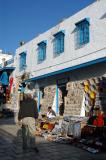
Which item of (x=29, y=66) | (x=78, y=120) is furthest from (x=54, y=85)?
(x=78, y=120)

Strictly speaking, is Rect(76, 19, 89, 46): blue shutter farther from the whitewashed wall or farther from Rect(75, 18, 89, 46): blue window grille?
the whitewashed wall

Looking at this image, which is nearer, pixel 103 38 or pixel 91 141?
pixel 91 141

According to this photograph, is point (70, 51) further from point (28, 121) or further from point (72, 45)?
point (28, 121)

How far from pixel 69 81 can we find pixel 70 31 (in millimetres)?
2825

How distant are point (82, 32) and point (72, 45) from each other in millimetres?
1202

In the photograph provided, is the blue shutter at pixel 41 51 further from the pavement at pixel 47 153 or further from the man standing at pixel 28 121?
the man standing at pixel 28 121

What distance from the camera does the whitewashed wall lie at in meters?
14.6

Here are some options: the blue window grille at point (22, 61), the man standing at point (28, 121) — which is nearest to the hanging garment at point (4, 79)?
the blue window grille at point (22, 61)

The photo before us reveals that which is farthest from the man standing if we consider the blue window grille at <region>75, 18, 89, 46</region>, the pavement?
the blue window grille at <region>75, 18, 89, 46</region>

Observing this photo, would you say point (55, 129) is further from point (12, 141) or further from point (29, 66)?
point (29, 66)

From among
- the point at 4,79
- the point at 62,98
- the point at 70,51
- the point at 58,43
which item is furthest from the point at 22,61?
the point at 70,51

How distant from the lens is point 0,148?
10156mm

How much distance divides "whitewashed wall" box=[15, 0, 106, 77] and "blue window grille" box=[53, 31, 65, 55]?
32 cm

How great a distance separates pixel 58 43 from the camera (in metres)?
18.7
